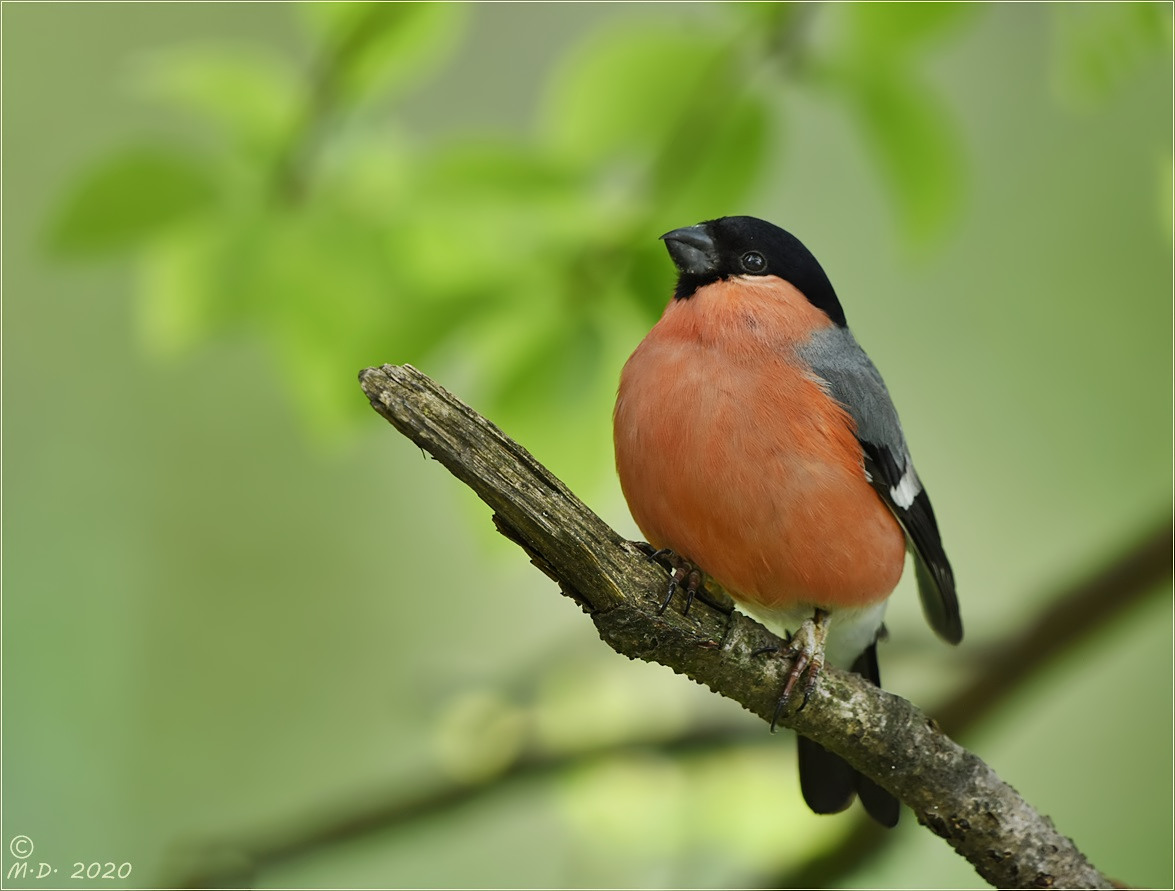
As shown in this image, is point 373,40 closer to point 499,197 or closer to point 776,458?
point 499,197

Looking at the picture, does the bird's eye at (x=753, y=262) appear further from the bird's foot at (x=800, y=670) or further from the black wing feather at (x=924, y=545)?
the bird's foot at (x=800, y=670)

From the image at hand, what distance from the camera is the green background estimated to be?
321 centimetres

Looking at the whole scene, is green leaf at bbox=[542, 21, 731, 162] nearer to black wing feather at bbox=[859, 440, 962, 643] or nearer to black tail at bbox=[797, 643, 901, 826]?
black wing feather at bbox=[859, 440, 962, 643]

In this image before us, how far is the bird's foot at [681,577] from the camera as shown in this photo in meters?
2.96

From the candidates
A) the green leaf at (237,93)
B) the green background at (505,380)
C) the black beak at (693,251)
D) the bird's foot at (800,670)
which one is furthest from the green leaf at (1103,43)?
the green leaf at (237,93)

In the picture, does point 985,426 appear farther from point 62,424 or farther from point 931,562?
point 62,424

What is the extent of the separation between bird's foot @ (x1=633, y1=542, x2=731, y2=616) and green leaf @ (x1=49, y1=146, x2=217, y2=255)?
1.47 m

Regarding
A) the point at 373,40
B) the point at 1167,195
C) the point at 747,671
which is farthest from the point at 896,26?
the point at 747,671

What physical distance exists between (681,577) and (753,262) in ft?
Result: 3.66

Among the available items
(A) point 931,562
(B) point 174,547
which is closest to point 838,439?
(A) point 931,562

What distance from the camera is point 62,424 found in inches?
272

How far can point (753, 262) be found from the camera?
3.97m

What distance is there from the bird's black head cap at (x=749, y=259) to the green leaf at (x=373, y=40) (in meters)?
1.02

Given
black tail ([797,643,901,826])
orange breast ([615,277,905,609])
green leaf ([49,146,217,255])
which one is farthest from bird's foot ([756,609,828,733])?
green leaf ([49,146,217,255])
